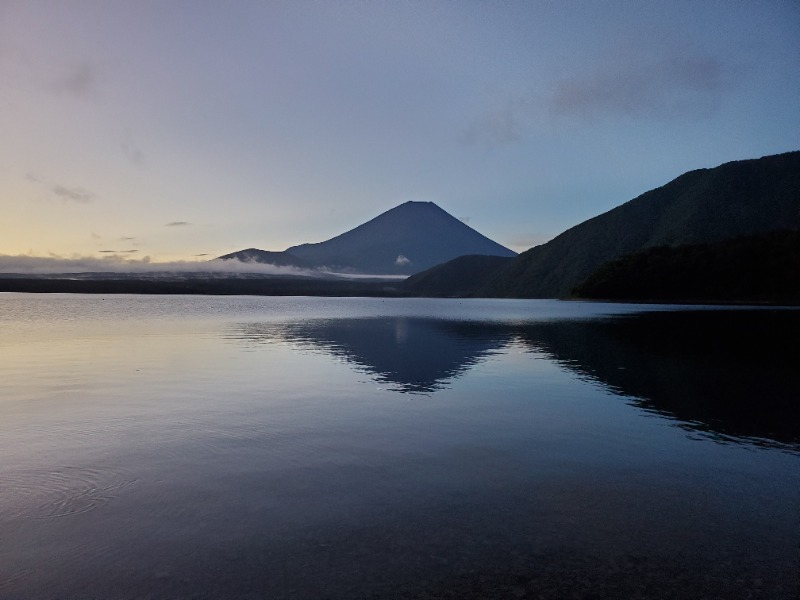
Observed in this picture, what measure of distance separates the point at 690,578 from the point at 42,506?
1076cm

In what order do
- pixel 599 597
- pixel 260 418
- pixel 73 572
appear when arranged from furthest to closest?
pixel 260 418 → pixel 73 572 → pixel 599 597

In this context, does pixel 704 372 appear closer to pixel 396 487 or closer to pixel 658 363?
pixel 658 363

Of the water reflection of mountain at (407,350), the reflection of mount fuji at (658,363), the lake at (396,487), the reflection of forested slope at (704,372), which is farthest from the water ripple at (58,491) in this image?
the reflection of forested slope at (704,372)

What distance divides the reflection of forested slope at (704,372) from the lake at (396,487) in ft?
0.73

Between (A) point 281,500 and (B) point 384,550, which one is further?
(A) point 281,500

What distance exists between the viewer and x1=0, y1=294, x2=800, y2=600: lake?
763cm

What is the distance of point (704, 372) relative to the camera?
29156 mm

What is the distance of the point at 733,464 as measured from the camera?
522 inches

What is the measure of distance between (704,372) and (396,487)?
23992mm

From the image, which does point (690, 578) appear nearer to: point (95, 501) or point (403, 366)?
point (95, 501)

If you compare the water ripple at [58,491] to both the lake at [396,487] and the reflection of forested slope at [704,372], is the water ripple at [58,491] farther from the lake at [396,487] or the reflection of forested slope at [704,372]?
the reflection of forested slope at [704,372]

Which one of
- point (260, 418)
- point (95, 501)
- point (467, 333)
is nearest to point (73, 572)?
point (95, 501)

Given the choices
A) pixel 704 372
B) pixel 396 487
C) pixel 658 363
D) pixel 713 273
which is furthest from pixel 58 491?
pixel 713 273

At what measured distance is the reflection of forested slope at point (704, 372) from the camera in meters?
18.5
